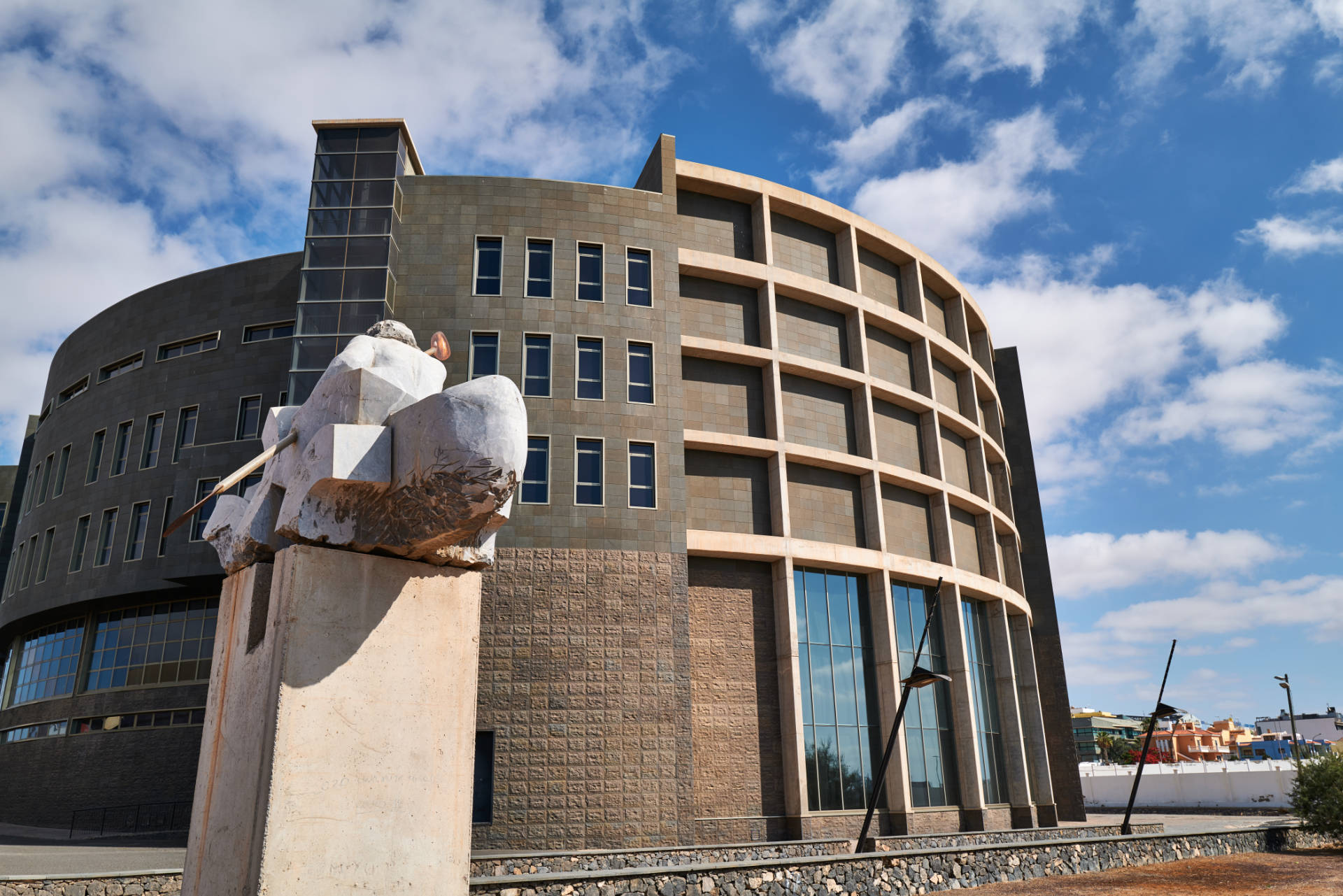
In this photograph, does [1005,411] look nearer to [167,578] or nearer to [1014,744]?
[1014,744]

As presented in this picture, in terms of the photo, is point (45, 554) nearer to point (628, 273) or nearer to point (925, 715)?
point (628, 273)

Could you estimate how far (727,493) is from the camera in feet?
84.5

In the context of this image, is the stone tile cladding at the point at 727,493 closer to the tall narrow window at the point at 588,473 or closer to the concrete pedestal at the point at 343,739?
the tall narrow window at the point at 588,473

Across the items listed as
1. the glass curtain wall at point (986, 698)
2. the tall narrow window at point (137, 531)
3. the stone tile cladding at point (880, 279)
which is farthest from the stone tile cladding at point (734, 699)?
the tall narrow window at point (137, 531)

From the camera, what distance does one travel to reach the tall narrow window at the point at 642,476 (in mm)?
23875

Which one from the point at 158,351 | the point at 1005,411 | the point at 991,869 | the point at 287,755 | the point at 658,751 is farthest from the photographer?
the point at 1005,411

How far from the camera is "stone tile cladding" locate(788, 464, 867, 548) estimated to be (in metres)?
26.8

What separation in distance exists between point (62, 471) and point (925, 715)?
108 feet

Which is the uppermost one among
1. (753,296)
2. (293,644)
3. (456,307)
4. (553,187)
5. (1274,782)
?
(553,187)

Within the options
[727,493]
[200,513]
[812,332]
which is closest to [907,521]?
[812,332]

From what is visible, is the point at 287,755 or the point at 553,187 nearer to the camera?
the point at 287,755

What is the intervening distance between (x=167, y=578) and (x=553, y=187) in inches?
716

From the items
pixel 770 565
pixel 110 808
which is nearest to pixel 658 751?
pixel 770 565

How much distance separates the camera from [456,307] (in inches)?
964
